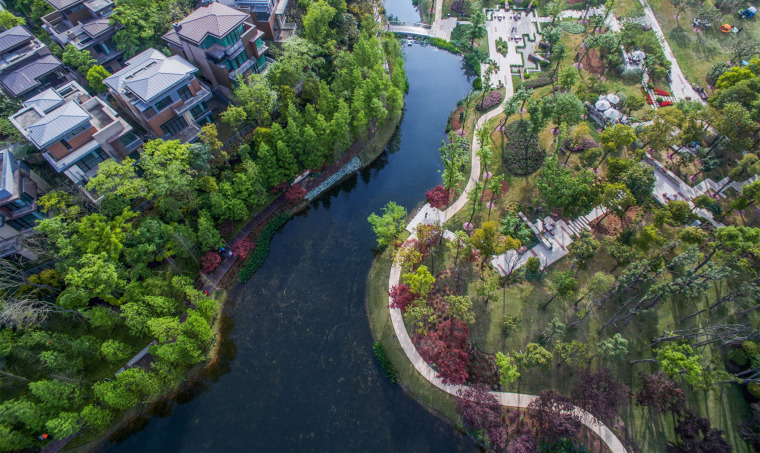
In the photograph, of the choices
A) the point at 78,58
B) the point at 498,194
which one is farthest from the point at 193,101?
the point at 498,194

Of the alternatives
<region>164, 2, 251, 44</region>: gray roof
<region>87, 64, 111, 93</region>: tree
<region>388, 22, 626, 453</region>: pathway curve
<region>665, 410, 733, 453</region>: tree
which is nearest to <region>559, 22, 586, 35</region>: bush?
<region>388, 22, 626, 453</region>: pathway curve

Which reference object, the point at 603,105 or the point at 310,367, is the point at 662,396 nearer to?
the point at 310,367

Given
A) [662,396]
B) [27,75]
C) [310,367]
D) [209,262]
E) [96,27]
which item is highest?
[96,27]

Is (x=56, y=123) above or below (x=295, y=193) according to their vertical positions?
above

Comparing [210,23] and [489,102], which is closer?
[210,23]

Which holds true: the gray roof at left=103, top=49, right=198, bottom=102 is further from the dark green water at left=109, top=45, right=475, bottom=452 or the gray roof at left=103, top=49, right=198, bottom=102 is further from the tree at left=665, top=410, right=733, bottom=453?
the tree at left=665, top=410, right=733, bottom=453

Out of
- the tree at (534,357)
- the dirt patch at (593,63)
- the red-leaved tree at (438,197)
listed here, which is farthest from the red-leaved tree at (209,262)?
the dirt patch at (593,63)

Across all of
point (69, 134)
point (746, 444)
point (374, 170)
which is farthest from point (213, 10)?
point (746, 444)
